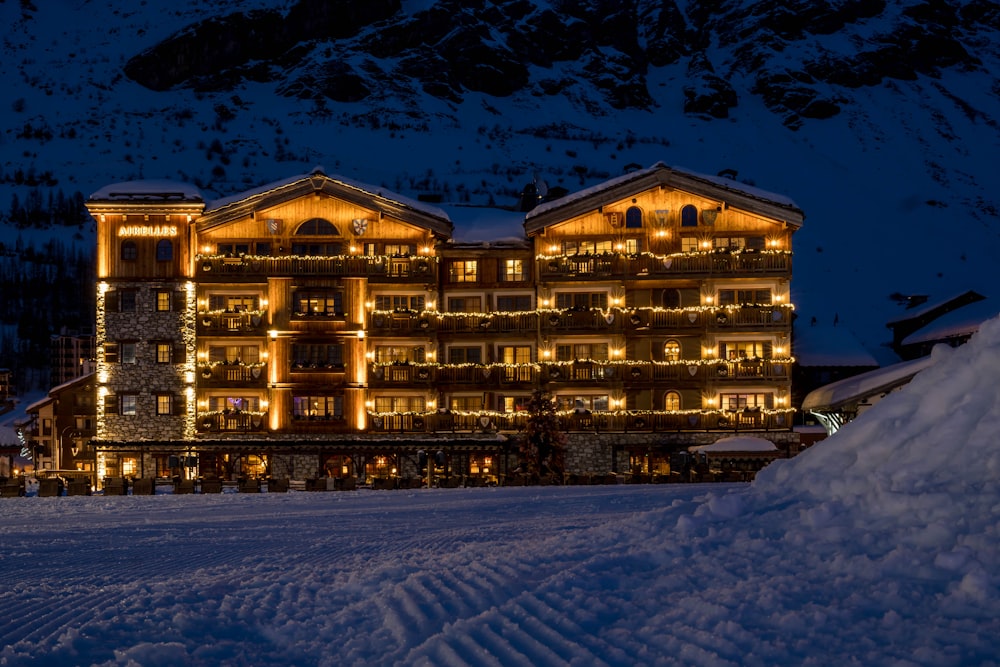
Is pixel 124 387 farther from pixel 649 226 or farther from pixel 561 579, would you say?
pixel 561 579

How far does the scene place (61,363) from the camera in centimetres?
8819

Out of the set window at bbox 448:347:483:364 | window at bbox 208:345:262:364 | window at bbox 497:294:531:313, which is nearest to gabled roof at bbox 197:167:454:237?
window at bbox 497:294:531:313

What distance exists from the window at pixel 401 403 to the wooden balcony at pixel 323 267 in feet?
17.2

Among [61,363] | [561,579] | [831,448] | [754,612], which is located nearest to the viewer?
[754,612]

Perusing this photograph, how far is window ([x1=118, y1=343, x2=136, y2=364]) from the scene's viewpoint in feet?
161

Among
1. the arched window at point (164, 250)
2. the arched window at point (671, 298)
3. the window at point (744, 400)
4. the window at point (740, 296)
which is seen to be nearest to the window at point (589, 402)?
the arched window at point (671, 298)

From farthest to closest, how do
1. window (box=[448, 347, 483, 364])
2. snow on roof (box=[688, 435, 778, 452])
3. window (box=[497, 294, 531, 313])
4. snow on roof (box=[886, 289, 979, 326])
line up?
snow on roof (box=[886, 289, 979, 326]), window (box=[497, 294, 531, 313]), window (box=[448, 347, 483, 364]), snow on roof (box=[688, 435, 778, 452])

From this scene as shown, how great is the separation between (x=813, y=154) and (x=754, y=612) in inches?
5080

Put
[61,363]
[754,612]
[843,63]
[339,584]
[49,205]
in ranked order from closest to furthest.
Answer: [754,612] → [339,584] → [61,363] → [49,205] → [843,63]

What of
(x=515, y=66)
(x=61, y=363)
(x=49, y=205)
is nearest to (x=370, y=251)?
(x=61, y=363)

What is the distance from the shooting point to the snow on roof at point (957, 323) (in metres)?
52.7

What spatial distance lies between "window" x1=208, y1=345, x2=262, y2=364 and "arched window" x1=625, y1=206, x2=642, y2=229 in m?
17.3

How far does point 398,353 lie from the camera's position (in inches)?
1956

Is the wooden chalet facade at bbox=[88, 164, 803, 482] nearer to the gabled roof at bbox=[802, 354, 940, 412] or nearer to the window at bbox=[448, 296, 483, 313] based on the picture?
the window at bbox=[448, 296, 483, 313]
